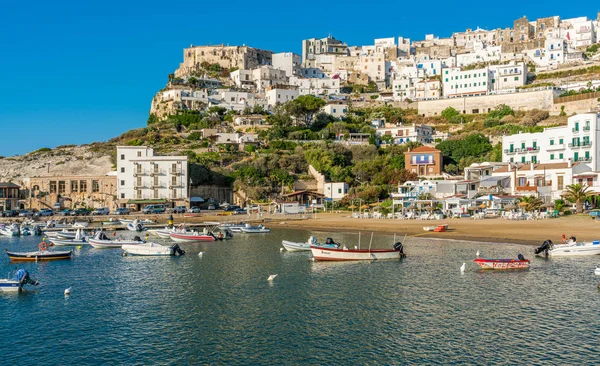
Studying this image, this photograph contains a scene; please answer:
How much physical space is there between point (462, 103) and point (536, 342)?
3500 inches

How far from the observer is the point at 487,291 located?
24672mm

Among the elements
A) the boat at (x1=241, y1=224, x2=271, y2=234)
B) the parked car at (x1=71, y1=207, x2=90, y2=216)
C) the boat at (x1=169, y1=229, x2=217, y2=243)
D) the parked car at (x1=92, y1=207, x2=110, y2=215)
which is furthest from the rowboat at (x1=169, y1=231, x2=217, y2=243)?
the parked car at (x1=71, y1=207, x2=90, y2=216)

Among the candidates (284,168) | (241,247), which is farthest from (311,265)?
(284,168)

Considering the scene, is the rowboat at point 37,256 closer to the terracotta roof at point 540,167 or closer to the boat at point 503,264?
the boat at point 503,264

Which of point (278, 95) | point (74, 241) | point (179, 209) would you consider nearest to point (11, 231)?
point (74, 241)

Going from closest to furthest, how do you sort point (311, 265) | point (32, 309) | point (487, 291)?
1. point (32, 309)
2. point (487, 291)
3. point (311, 265)

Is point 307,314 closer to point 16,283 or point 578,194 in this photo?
point 16,283

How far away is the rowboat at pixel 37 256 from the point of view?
1398 inches

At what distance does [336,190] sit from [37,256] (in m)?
43.6

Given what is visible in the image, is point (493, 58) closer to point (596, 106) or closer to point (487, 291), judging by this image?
point (596, 106)

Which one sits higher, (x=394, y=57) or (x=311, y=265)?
(x=394, y=57)

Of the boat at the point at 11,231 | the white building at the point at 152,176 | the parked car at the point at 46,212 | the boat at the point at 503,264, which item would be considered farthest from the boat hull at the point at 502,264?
the parked car at the point at 46,212

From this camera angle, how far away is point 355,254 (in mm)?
33500

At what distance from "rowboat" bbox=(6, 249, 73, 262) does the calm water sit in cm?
277
